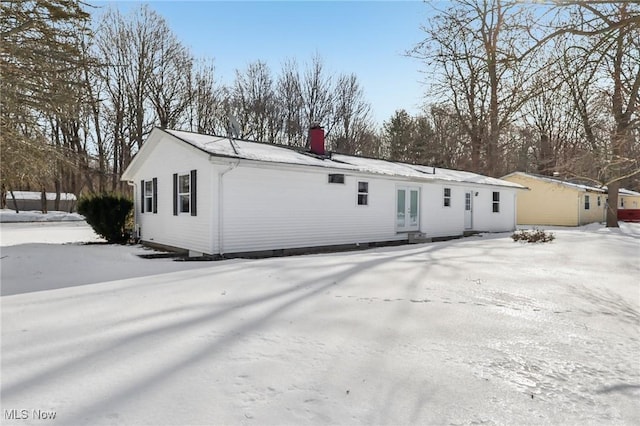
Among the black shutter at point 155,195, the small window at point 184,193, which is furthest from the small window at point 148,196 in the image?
the small window at point 184,193

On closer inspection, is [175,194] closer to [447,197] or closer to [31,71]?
[31,71]

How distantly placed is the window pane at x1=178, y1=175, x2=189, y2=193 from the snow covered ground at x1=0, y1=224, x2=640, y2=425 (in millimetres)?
4636

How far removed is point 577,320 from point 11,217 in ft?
113

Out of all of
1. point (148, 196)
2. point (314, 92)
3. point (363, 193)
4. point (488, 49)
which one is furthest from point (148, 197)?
point (314, 92)

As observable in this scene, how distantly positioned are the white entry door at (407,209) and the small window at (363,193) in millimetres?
1685

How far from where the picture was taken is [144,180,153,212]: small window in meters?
13.4

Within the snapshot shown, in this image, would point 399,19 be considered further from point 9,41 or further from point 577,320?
point 9,41

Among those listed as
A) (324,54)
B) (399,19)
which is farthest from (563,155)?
(324,54)

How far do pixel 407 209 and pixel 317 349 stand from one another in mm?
11764

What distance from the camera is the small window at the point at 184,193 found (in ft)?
35.7

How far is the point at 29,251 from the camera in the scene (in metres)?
9.96

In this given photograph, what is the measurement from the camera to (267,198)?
1041 cm

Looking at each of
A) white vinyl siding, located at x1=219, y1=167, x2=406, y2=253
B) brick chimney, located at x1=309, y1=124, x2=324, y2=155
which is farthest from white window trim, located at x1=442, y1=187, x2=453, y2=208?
brick chimney, located at x1=309, y1=124, x2=324, y2=155

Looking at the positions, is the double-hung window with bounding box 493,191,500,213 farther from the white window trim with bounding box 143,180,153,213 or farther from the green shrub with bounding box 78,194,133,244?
the green shrub with bounding box 78,194,133,244
